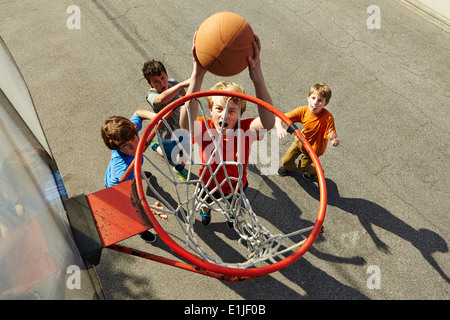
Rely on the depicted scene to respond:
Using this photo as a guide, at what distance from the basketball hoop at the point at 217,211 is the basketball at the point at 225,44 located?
0.26m

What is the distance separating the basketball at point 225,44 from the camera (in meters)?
2.50

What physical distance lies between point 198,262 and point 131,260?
79.3 inches

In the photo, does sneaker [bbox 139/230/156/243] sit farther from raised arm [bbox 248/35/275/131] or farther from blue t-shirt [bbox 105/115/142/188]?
raised arm [bbox 248/35/275/131]

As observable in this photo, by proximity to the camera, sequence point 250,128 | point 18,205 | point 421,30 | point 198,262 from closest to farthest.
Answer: point 18,205 → point 198,262 → point 250,128 → point 421,30

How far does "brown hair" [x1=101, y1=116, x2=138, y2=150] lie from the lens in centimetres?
318

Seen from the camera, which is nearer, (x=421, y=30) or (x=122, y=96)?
(x=122, y=96)

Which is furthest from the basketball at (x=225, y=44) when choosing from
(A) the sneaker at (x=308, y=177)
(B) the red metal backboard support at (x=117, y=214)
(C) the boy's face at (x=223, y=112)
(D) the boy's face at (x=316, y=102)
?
→ (A) the sneaker at (x=308, y=177)

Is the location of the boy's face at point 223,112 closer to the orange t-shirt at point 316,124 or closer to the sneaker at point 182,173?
the orange t-shirt at point 316,124

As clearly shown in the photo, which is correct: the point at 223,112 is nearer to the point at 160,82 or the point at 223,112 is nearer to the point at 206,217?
the point at 160,82

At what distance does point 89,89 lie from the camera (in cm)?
541

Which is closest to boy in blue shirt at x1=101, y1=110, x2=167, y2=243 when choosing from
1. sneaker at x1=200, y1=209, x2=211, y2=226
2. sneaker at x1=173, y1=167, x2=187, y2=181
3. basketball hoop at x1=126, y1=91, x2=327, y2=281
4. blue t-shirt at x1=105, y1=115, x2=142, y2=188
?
blue t-shirt at x1=105, y1=115, x2=142, y2=188

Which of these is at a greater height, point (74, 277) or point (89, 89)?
point (74, 277)

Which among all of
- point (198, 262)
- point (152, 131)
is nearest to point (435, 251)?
point (198, 262)

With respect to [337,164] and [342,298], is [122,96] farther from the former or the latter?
[342,298]
